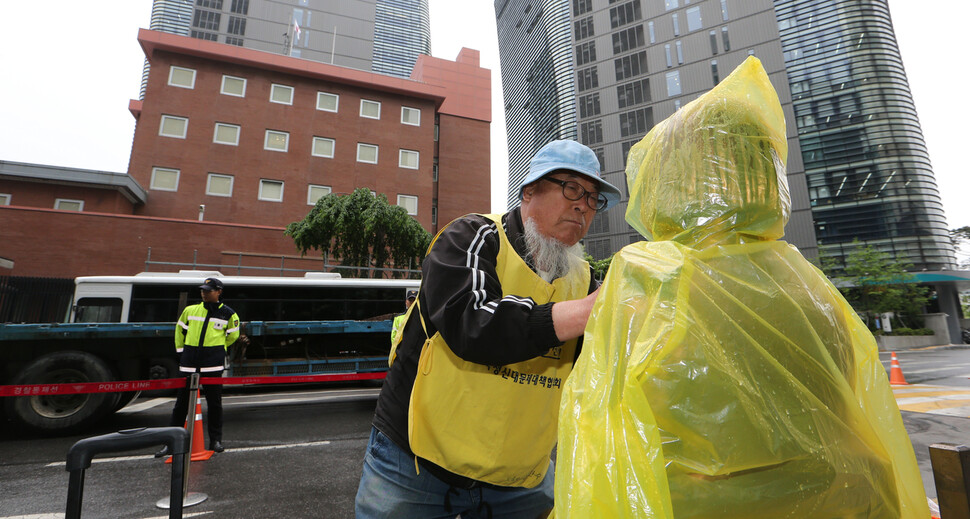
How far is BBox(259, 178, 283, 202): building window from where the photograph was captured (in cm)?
2386

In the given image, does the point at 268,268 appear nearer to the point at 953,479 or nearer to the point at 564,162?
the point at 564,162

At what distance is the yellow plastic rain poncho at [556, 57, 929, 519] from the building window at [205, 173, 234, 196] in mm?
26463

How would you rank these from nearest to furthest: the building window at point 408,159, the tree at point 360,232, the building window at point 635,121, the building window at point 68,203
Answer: the tree at point 360,232 < the building window at point 68,203 < the building window at point 408,159 < the building window at point 635,121

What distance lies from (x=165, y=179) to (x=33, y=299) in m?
10.5

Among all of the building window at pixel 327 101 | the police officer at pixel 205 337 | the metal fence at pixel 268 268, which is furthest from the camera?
the building window at pixel 327 101

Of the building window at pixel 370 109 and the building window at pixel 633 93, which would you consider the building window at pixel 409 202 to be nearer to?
the building window at pixel 370 109

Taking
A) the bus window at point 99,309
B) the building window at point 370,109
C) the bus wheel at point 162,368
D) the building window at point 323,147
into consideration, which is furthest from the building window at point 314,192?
the bus wheel at point 162,368

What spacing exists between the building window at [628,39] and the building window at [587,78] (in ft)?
8.60

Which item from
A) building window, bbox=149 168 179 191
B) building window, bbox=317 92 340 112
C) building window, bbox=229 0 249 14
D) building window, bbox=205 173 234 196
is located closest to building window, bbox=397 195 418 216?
building window, bbox=317 92 340 112

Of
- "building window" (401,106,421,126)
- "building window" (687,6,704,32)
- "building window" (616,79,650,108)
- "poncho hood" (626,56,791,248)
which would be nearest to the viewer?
"poncho hood" (626,56,791,248)

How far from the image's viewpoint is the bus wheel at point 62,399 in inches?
228

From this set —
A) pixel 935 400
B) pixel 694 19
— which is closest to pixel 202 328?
pixel 935 400

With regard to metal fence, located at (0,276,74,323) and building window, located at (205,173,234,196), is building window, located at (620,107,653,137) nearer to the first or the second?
building window, located at (205,173,234,196)

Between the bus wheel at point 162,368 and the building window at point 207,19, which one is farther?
the building window at point 207,19
